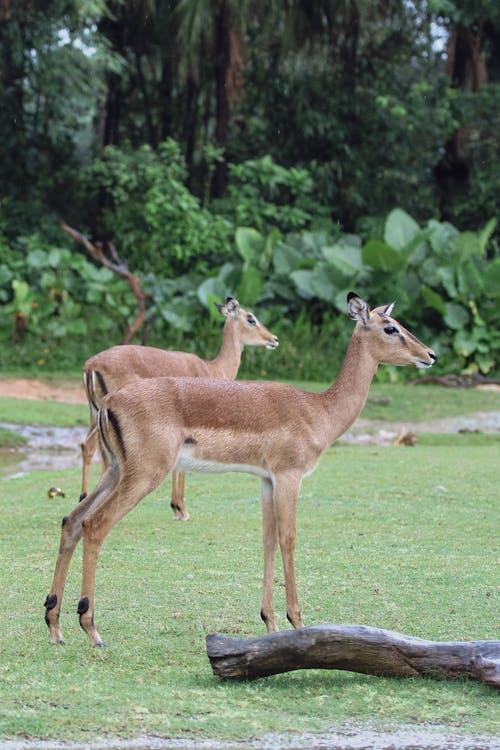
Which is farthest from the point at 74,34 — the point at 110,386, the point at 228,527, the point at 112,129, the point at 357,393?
the point at 357,393

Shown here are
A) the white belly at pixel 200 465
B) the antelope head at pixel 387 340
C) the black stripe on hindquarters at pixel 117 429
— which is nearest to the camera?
the black stripe on hindquarters at pixel 117 429

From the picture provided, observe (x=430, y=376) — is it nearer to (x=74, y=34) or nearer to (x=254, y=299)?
(x=254, y=299)

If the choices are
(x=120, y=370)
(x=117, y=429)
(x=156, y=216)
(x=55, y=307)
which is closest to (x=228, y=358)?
(x=120, y=370)

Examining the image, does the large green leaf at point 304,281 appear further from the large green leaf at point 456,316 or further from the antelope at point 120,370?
the antelope at point 120,370

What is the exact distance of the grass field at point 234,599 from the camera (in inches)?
146

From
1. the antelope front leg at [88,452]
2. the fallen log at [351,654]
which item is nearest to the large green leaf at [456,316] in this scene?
the antelope front leg at [88,452]

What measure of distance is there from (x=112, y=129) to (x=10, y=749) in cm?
1966

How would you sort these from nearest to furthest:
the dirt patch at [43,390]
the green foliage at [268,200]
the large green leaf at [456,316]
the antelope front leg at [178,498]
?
the antelope front leg at [178,498]
the dirt patch at [43,390]
the large green leaf at [456,316]
the green foliage at [268,200]

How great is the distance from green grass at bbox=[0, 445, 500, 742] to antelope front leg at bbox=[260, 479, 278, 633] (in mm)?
84

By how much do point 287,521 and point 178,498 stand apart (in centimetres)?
250

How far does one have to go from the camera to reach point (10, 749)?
11.0 feet

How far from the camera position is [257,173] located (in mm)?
20000

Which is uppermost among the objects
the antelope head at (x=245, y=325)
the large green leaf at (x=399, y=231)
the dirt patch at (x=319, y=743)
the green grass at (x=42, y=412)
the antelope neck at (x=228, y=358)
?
the large green leaf at (x=399, y=231)

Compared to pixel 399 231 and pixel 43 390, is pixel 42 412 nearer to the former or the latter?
pixel 43 390
